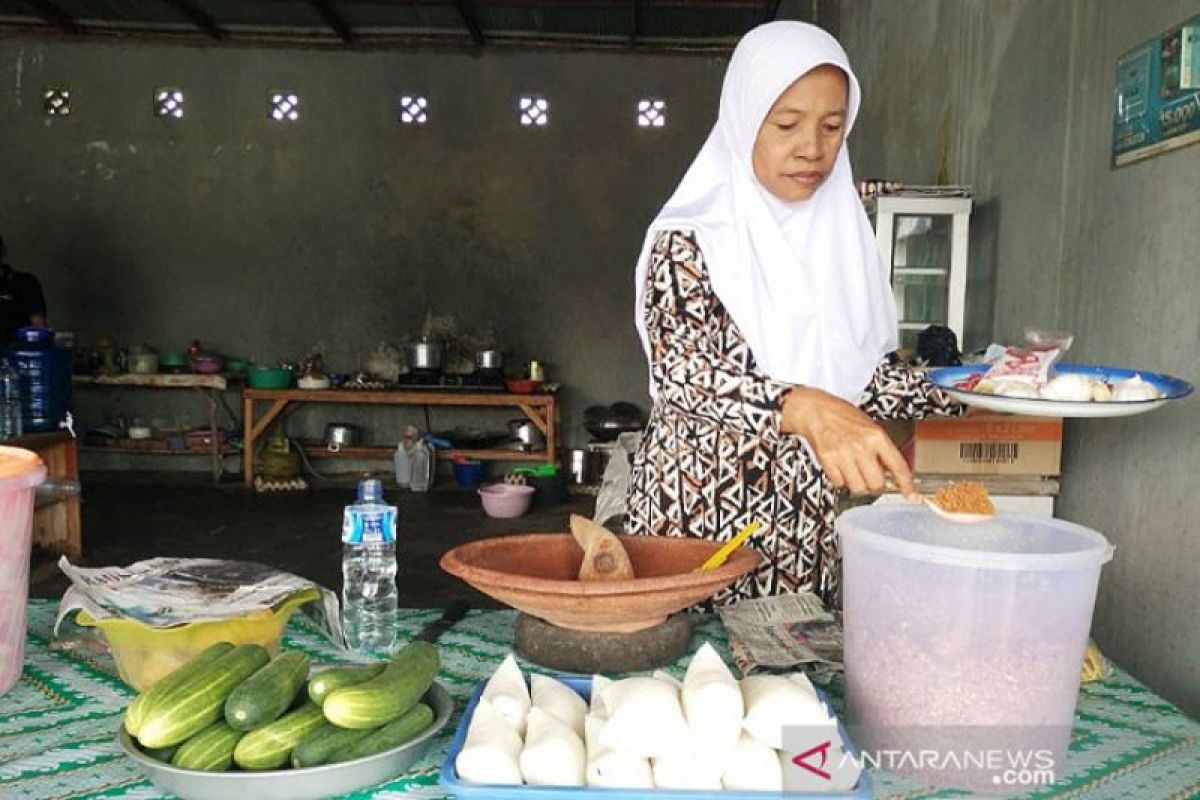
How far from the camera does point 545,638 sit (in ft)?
4.24

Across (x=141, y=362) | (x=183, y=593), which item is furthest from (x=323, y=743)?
(x=141, y=362)

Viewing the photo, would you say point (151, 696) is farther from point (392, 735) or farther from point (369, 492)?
point (369, 492)

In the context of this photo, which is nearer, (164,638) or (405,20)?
(164,638)

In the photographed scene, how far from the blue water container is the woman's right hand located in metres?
4.80

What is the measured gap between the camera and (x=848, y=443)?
1246mm

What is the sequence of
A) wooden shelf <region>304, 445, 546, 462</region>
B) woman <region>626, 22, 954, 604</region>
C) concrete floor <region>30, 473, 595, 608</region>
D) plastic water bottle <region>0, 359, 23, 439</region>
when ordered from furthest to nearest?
wooden shelf <region>304, 445, 546, 462</region> < concrete floor <region>30, 473, 595, 608</region> < plastic water bottle <region>0, 359, 23, 439</region> < woman <region>626, 22, 954, 604</region>

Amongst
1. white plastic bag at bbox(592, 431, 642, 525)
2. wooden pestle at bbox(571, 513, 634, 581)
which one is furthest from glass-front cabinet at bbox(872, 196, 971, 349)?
wooden pestle at bbox(571, 513, 634, 581)

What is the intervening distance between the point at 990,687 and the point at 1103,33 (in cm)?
199

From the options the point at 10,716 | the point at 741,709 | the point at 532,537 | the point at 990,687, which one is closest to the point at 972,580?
the point at 990,687

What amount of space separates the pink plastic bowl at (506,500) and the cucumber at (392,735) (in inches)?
213

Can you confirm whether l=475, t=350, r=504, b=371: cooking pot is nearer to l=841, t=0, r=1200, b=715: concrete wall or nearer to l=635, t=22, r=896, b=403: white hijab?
l=841, t=0, r=1200, b=715: concrete wall

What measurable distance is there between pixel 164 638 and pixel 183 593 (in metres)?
0.12

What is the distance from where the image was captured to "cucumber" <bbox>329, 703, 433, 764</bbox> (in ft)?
3.20

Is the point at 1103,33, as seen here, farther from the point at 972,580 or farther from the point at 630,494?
the point at 972,580
